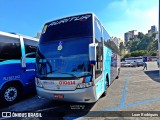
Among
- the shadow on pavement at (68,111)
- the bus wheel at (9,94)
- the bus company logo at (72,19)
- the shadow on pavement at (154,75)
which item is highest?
the bus company logo at (72,19)

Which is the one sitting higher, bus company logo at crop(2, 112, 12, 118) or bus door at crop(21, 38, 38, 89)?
bus door at crop(21, 38, 38, 89)

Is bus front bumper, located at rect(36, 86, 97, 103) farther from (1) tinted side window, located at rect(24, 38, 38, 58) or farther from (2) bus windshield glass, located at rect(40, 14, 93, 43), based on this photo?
(1) tinted side window, located at rect(24, 38, 38, 58)

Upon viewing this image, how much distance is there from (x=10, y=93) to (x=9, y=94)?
6 cm

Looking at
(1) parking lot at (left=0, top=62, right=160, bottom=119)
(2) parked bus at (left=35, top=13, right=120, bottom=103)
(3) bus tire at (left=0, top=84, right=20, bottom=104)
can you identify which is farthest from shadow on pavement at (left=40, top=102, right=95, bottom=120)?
(3) bus tire at (left=0, top=84, right=20, bottom=104)

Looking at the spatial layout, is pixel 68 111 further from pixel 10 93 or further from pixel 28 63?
pixel 28 63

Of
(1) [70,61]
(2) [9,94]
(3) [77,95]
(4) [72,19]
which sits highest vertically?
(4) [72,19]

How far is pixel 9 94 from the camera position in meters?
8.41

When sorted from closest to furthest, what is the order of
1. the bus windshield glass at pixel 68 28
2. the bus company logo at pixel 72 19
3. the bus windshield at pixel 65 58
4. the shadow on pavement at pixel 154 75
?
the bus windshield at pixel 65 58 → the bus windshield glass at pixel 68 28 → the bus company logo at pixel 72 19 → the shadow on pavement at pixel 154 75

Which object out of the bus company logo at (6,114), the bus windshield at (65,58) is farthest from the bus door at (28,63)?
the bus company logo at (6,114)

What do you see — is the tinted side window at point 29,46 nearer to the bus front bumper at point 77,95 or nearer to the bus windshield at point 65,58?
the bus windshield at point 65,58

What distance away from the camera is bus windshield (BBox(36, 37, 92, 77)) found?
261 inches

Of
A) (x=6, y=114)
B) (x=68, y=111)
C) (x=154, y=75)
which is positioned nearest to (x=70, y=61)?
(x=68, y=111)

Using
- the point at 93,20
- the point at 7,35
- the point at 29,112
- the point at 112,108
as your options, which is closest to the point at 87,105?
the point at 112,108

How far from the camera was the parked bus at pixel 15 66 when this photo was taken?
313 inches
